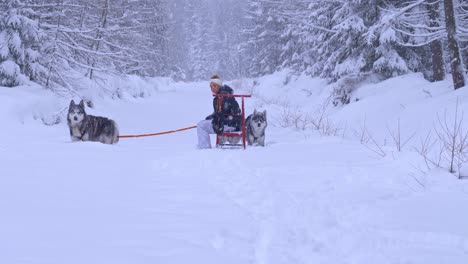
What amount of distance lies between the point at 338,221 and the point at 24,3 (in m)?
13.3

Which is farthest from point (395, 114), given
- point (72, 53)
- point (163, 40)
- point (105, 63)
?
point (163, 40)

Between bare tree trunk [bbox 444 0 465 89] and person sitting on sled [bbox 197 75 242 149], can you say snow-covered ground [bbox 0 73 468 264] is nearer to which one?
Answer: person sitting on sled [bbox 197 75 242 149]

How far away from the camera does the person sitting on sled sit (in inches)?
299

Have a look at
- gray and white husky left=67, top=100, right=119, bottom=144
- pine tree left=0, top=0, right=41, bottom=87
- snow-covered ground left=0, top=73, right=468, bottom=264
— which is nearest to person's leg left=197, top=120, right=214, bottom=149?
snow-covered ground left=0, top=73, right=468, bottom=264

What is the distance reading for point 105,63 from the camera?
18.5 metres

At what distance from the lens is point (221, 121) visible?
7.60 m

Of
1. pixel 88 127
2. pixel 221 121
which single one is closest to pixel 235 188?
pixel 221 121

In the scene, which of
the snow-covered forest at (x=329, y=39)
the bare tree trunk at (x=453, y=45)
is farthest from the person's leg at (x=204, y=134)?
the bare tree trunk at (x=453, y=45)

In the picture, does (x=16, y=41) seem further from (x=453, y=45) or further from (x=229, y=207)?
(x=453, y=45)

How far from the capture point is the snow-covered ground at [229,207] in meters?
2.30

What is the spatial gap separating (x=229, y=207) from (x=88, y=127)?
619 centimetres

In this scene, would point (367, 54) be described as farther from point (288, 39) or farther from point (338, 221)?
point (288, 39)

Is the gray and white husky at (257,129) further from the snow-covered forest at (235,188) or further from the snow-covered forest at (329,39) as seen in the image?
the snow-covered forest at (329,39)

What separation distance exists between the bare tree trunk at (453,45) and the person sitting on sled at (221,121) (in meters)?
5.97
